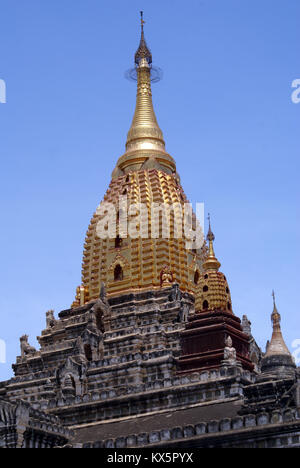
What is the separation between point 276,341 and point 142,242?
18.7 metres

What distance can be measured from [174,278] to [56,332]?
9.27 meters

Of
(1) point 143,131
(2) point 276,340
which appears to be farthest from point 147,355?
(1) point 143,131

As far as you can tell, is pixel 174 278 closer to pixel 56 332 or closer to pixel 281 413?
pixel 56 332

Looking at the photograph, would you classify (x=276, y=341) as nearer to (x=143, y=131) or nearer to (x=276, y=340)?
(x=276, y=340)

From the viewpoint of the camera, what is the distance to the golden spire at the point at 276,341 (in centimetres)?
4594

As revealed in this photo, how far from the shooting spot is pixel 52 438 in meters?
44.0

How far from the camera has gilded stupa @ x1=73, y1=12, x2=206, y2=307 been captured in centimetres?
6281

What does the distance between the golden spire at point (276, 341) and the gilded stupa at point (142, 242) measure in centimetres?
1401

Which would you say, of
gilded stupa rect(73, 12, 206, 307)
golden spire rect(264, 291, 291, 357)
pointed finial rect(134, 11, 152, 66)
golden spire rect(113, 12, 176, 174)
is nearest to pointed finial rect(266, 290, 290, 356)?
golden spire rect(264, 291, 291, 357)

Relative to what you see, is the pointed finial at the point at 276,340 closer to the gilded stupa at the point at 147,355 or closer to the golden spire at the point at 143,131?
the gilded stupa at the point at 147,355

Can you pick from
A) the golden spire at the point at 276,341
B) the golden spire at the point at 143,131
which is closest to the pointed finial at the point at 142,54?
the golden spire at the point at 143,131

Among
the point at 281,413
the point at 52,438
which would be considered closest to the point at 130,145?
the point at 52,438
